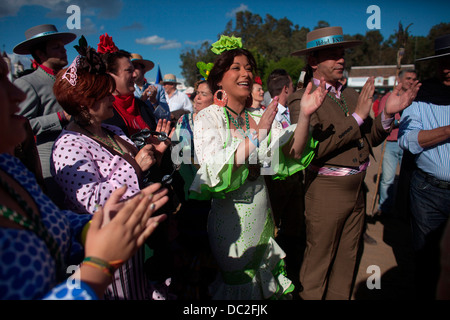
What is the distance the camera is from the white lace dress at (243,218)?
Answer: 74.0 inches

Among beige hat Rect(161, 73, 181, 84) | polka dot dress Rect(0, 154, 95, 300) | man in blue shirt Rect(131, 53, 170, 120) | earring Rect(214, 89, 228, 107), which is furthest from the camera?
beige hat Rect(161, 73, 181, 84)

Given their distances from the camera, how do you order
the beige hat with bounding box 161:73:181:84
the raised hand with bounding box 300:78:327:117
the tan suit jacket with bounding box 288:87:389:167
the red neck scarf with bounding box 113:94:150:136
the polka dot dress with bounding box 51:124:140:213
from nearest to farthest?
the polka dot dress with bounding box 51:124:140:213 < the raised hand with bounding box 300:78:327:117 < the tan suit jacket with bounding box 288:87:389:167 < the red neck scarf with bounding box 113:94:150:136 < the beige hat with bounding box 161:73:181:84

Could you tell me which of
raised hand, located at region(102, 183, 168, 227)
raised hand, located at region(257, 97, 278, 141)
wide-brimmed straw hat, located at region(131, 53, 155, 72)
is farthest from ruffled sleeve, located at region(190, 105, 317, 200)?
wide-brimmed straw hat, located at region(131, 53, 155, 72)

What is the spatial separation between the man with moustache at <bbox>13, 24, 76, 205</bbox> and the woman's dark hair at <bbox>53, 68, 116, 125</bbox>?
535 mm

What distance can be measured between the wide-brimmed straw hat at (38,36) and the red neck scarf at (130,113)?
2.88 ft

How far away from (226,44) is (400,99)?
1.62 m

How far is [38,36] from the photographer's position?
2.52 m

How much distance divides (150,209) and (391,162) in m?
4.98

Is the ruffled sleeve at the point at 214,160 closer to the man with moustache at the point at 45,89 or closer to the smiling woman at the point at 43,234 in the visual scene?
the smiling woman at the point at 43,234

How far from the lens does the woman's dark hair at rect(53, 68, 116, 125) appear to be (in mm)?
1644

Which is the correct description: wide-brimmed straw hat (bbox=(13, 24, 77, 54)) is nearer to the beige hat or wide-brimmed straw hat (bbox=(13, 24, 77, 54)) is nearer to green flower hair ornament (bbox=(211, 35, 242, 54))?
green flower hair ornament (bbox=(211, 35, 242, 54))

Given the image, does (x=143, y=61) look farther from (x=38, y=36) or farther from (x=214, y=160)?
(x=214, y=160)
